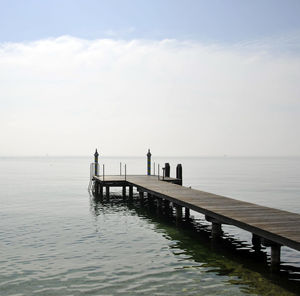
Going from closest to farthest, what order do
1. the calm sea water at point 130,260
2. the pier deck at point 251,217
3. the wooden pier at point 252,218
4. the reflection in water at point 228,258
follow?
the calm sea water at point 130,260 → the reflection in water at point 228,258 → the pier deck at point 251,217 → the wooden pier at point 252,218

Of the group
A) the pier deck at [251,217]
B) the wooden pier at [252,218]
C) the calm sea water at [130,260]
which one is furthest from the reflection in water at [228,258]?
the pier deck at [251,217]

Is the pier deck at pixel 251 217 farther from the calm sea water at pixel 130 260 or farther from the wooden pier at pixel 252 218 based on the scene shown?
the calm sea water at pixel 130 260

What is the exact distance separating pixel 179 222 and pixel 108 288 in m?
8.62

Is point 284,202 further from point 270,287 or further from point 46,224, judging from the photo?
point 270,287

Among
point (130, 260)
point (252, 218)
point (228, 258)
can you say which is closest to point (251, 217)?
point (252, 218)

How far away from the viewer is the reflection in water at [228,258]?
10102 millimetres

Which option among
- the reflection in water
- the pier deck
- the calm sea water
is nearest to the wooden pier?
the pier deck

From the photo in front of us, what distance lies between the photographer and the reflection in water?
10.1 meters

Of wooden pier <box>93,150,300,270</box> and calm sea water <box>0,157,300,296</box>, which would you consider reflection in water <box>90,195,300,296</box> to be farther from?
wooden pier <box>93,150,300,270</box>

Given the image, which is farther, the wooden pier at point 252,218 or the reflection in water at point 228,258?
the wooden pier at point 252,218

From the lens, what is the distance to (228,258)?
1267 centimetres

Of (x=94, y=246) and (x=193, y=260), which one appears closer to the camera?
(x=193, y=260)

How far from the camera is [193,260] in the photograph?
12438mm

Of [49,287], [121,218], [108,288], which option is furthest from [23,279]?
[121,218]
